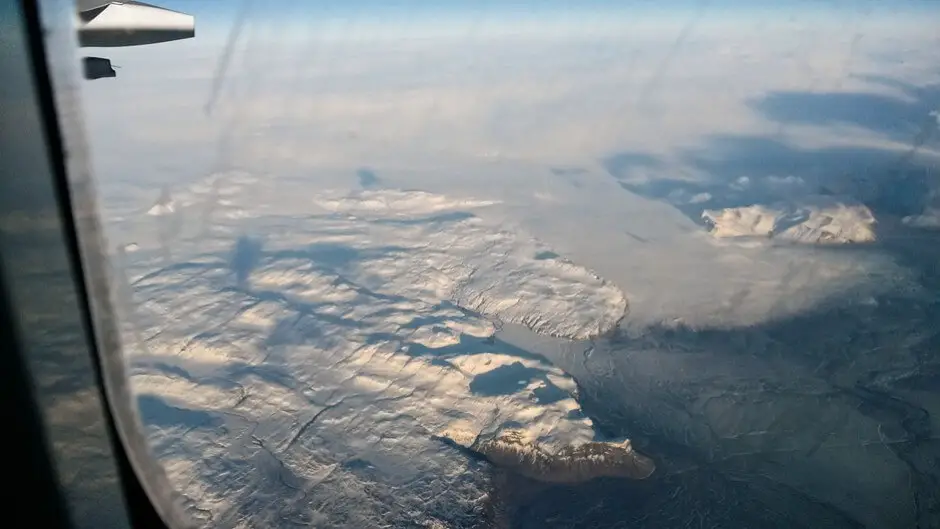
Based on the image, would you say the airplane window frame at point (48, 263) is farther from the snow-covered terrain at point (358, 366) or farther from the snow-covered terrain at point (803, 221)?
the snow-covered terrain at point (803, 221)

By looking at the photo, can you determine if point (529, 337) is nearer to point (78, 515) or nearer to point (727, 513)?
point (727, 513)

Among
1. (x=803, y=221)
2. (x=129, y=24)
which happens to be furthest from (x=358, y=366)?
(x=803, y=221)

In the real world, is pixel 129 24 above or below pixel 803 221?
above

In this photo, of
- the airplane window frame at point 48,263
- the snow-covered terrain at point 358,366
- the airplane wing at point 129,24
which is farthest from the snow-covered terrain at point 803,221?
the airplane window frame at point 48,263

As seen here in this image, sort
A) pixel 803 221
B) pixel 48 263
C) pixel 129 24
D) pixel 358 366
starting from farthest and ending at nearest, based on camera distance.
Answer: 1. pixel 803 221
2. pixel 358 366
3. pixel 129 24
4. pixel 48 263

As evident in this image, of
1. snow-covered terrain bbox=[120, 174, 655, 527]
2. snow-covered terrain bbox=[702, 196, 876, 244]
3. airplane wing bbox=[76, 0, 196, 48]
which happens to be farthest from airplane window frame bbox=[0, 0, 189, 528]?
snow-covered terrain bbox=[702, 196, 876, 244]

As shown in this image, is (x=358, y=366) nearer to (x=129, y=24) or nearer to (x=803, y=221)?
(x=129, y=24)

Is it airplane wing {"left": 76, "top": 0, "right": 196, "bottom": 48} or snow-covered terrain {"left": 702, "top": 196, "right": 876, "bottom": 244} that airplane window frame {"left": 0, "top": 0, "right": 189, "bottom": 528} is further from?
snow-covered terrain {"left": 702, "top": 196, "right": 876, "bottom": 244}
